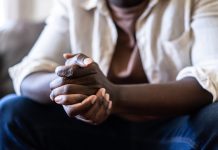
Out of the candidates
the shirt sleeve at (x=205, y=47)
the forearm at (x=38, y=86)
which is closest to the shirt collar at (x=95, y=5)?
the shirt sleeve at (x=205, y=47)

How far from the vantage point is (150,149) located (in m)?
1.19

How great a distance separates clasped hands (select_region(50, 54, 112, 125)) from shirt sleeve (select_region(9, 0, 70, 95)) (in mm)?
269

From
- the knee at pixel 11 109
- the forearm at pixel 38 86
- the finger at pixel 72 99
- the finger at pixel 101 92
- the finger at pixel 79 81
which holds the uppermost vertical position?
the finger at pixel 79 81

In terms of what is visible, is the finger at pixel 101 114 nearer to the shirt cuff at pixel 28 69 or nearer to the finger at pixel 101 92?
the finger at pixel 101 92

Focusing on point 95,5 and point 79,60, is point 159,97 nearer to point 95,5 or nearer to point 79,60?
point 79,60

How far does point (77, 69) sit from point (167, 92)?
0.26m

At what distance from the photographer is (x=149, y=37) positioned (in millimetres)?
1302


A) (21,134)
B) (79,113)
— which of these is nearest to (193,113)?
(79,113)

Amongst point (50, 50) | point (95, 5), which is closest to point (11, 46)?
point (50, 50)

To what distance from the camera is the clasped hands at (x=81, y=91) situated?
98 centimetres

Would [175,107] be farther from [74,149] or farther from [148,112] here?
[74,149]

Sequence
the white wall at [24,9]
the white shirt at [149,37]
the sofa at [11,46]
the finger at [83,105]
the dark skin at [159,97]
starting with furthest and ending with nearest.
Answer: the white wall at [24,9]
the sofa at [11,46]
the white shirt at [149,37]
the dark skin at [159,97]
the finger at [83,105]

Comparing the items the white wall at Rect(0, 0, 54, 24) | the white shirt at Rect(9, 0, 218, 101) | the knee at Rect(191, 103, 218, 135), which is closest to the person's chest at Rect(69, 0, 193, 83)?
the white shirt at Rect(9, 0, 218, 101)

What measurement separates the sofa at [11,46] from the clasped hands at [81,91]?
54 cm
